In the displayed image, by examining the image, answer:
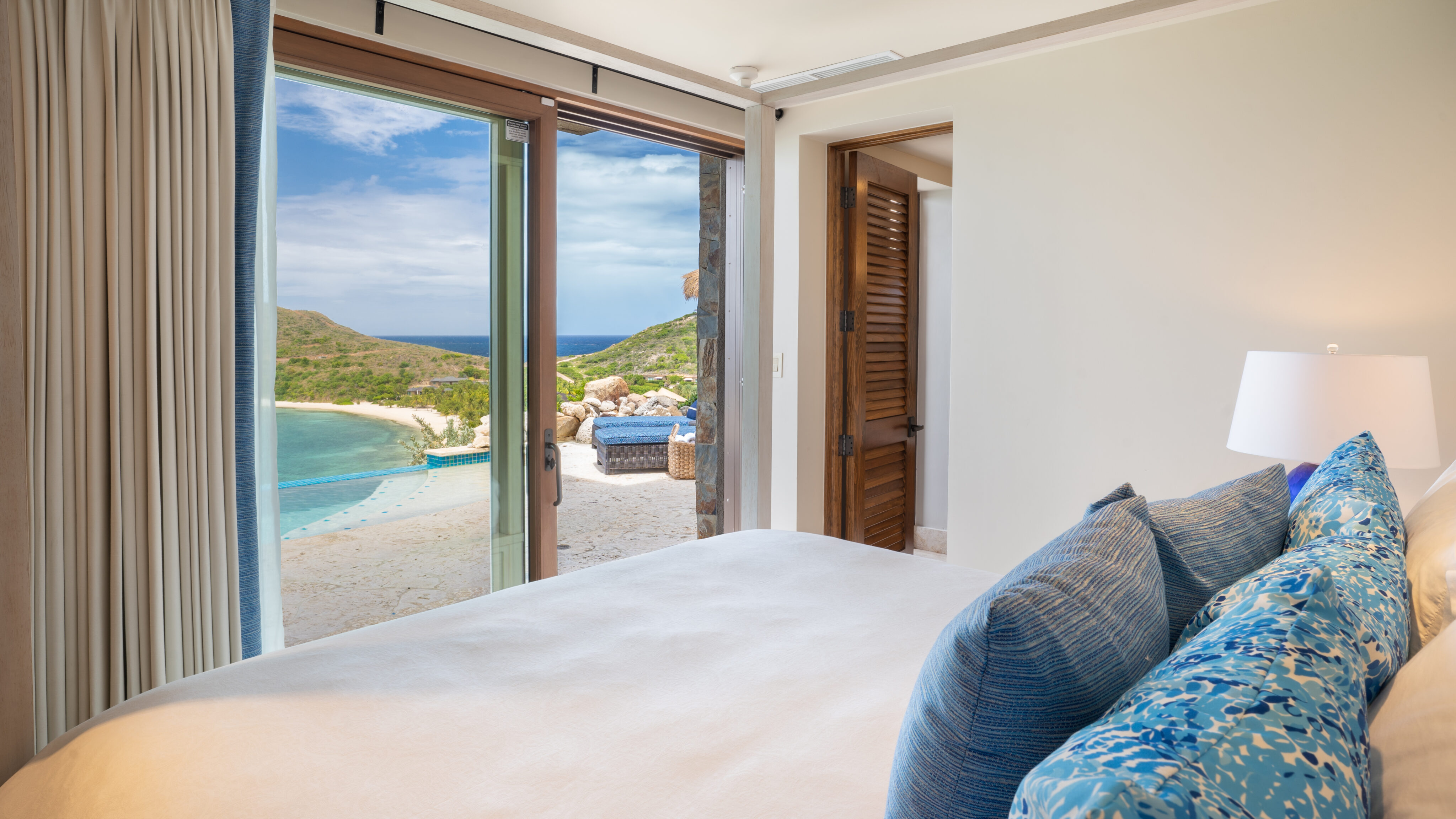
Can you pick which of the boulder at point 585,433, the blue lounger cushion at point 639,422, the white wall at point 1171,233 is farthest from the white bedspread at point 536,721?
the boulder at point 585,433

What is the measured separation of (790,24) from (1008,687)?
97.3 inches

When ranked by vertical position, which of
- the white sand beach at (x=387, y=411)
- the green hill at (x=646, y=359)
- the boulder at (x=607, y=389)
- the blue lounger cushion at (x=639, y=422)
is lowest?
the blue lounger cushion at (x=639, y=422)

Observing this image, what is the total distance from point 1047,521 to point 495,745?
7.98 ft

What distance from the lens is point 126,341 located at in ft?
6.13

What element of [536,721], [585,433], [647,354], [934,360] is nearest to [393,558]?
[536,721]

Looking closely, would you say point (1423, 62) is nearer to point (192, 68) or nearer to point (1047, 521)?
point (1047, 521)

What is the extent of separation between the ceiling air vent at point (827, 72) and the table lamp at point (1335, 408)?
1.60 meters

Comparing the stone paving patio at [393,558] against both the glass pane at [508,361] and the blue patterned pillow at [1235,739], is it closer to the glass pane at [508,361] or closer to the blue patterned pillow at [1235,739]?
the glass pane at [508,361]

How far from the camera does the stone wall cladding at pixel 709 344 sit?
422 centimetres

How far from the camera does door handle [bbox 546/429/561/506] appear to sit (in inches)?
117

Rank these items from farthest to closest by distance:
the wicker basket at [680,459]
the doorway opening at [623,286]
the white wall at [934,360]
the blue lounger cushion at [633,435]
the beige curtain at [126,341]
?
the blue lounger cushion at [633,435] < the wicker basket at [680,459] < the doorway opening at [623,286] < the white wall at [934,360] < the beige curtain at [126,341]

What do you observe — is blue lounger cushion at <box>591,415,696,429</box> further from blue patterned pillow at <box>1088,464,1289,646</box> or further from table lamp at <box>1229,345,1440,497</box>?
blue patterned pillow at <box>1088,464,1289,646</box>

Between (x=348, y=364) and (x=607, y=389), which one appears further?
(x=607, y=389)

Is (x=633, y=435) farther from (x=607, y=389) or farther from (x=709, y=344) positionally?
(x=709, y=344)
